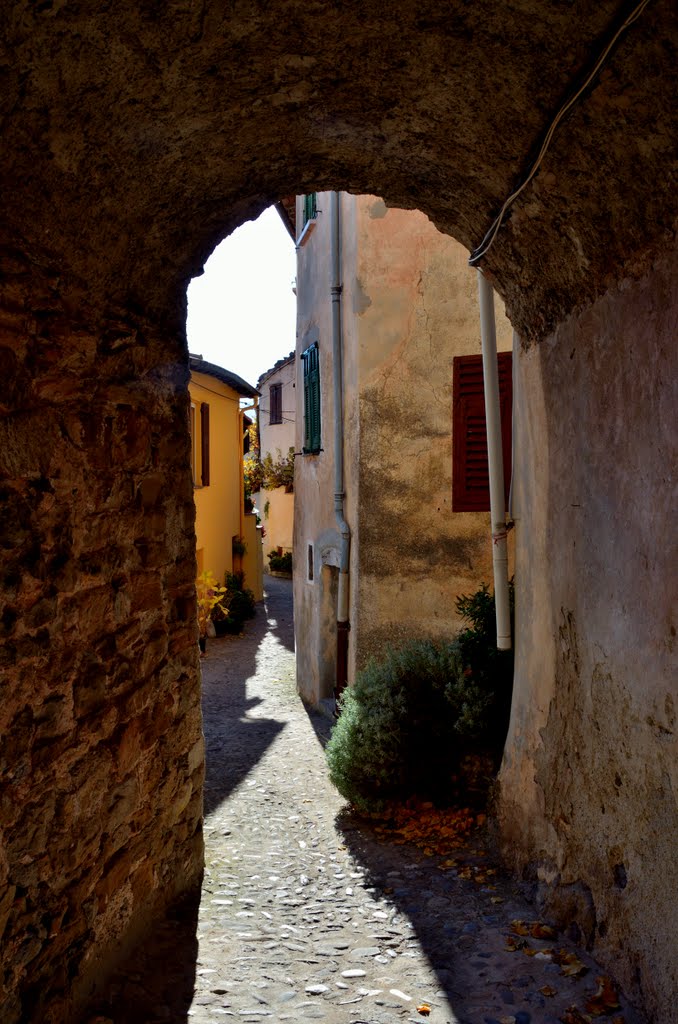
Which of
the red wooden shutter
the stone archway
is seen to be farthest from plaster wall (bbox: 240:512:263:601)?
the stone archway

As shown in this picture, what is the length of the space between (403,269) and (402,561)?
267 centimetres

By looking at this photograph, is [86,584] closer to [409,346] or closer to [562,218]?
[562,218]

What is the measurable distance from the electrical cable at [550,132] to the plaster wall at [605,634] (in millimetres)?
503

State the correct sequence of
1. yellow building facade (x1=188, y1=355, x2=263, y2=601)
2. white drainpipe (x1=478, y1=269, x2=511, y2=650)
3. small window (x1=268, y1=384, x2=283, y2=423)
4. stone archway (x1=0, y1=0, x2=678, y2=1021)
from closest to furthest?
1. stone archway (x1=0, y1=0, x2=678, y2=1021)
2. white drainpipe (x1=478, y1=269, x2=511, y2=650)
3. yellow building facade (x1=188, y1=355, x2=263, y2=601)
4. small window (x1=268, y1=384, x2=283, y2=423)

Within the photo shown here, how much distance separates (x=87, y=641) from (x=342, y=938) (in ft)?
6.39

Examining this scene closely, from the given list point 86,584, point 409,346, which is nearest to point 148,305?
point 86,584

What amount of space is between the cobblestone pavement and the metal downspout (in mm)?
2046

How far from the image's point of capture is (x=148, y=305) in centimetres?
334

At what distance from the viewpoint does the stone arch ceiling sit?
78.6 inches

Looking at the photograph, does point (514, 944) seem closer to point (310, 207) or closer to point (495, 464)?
point (495, 464)

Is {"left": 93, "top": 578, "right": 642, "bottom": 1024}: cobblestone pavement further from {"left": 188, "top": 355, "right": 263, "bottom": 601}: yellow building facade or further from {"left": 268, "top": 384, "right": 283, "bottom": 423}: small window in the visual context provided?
{"left": 268, "top": 384, "right": 283, "bottom": 423}: small window

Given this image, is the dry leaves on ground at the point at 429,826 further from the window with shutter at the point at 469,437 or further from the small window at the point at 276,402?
the small window at the point at 276,402

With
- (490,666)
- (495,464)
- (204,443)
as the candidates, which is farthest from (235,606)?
(495,464)

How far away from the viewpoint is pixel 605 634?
3090 mm
